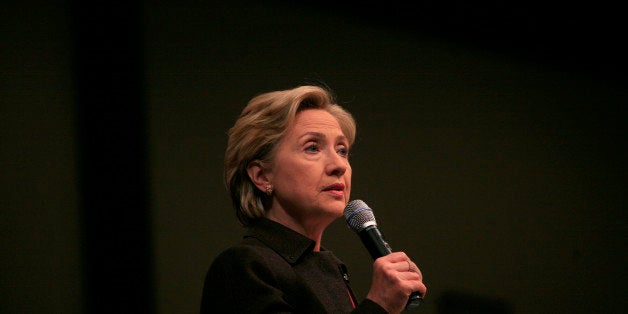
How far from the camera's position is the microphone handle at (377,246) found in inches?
59.7

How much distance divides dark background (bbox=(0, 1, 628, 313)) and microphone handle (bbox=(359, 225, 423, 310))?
917mm

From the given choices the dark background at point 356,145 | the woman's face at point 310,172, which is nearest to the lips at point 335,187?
the woman's face at point 310,172

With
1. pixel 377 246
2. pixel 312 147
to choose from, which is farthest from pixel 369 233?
pixel 312 147

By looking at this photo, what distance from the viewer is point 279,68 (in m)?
2.63

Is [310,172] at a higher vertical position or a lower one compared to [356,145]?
higher

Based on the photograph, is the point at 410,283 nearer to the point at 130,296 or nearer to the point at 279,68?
the point at 130,296

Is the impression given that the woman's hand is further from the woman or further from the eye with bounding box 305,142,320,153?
the eye with bounding box 305,142,320,153

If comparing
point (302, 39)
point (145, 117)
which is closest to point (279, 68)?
point (302, 39)

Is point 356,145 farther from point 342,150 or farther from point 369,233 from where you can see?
point 369,233

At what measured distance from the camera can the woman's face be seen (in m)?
1.79

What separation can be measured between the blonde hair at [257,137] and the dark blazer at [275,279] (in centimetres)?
8

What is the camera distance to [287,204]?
1822 millimetres

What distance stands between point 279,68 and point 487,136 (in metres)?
0.93

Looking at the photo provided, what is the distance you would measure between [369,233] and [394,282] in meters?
0.13
